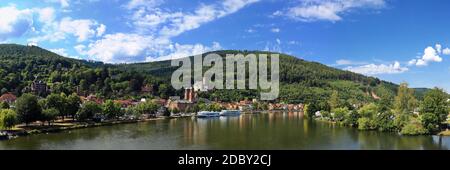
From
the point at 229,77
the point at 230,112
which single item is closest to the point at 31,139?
the point at 230,112

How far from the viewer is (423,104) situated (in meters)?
32.8

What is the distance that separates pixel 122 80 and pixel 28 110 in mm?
52405

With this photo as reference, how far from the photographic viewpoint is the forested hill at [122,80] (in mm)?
75750

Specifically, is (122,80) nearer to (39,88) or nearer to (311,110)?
(39,88)

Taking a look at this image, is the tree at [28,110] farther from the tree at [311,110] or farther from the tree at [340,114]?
the tree at [311,110]

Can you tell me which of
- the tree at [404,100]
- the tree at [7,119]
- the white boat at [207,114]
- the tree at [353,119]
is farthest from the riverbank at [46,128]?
the tree at [404,100]

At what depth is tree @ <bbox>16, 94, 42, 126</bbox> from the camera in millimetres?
31672

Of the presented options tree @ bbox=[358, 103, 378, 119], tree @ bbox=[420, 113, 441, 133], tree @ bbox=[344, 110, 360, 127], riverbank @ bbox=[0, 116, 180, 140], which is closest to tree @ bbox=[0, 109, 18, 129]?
riverbank @ bbox=[0, 116, 180, 140]

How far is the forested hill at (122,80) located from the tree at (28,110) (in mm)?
34159

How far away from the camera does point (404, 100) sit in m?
39.7

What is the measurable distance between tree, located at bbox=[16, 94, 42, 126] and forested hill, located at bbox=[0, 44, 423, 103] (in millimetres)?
34159

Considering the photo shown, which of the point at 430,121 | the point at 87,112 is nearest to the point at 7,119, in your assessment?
the point at 87,112
